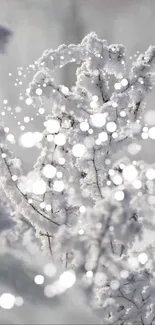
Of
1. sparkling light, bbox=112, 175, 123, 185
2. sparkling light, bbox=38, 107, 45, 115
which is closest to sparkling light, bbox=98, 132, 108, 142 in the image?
sparkling light, bbox=112, 175, 123, 185

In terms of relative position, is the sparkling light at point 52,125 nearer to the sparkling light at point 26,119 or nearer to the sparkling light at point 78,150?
the sparkling light at point 78,150

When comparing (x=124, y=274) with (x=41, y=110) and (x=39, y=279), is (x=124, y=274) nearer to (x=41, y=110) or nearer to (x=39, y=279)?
(x=39, y=279)

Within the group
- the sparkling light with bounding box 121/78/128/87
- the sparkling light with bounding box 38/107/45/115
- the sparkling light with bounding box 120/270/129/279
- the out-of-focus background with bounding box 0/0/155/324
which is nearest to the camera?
the sparkling light with bounding box 120/270/129/279

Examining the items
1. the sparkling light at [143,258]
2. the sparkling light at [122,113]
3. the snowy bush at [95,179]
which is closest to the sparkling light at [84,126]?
the snowy bush at [95,179]

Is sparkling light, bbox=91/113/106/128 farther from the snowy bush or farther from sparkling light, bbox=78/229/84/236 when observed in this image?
sparkling light, bbox=78/229/84/236

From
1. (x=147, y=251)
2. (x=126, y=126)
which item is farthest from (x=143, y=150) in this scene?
(x=147, y=251)

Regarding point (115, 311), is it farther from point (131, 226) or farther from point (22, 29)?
point (22, 29)
